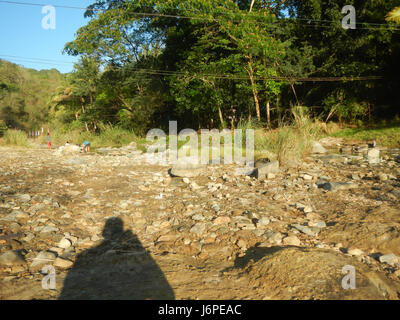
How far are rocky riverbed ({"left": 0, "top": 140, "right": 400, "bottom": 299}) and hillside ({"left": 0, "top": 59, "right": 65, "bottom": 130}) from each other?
23.9 m

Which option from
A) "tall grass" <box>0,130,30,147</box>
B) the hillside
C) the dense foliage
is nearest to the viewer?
the dense foliage

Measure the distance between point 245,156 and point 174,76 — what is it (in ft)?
22.5

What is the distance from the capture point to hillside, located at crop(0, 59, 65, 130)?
25594mm

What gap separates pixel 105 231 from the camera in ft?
8.18

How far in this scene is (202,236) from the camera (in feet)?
7.61

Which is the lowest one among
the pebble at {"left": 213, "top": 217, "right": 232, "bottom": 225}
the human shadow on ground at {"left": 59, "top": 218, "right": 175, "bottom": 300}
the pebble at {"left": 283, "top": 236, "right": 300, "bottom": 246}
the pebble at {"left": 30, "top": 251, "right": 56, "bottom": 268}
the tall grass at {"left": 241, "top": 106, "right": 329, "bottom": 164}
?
the human shadow on ground at {"left": 59, "top": 218, "right": 175, "bottom": 300}

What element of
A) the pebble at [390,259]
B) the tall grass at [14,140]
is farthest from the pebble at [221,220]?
the tall grass at [14,140]

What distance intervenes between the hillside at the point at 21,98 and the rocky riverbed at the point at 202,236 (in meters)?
23.9

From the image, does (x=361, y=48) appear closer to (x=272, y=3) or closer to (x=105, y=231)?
(x=272, y=3)

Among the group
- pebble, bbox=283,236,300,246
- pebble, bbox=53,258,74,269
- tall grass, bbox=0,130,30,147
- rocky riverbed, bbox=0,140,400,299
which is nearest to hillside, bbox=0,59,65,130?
tall grass, bbox=0,130,30,147

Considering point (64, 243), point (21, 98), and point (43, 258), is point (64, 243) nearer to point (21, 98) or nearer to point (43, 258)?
point (43, 258)

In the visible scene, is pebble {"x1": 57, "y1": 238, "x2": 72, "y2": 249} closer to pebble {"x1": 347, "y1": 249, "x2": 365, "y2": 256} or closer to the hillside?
pebble {"x1": 347, "y1": 249, "x2": 365, "y2": 256}

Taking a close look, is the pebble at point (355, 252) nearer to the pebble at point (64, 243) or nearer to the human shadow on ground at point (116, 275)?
the human shadow on ground at point (116, 275)
